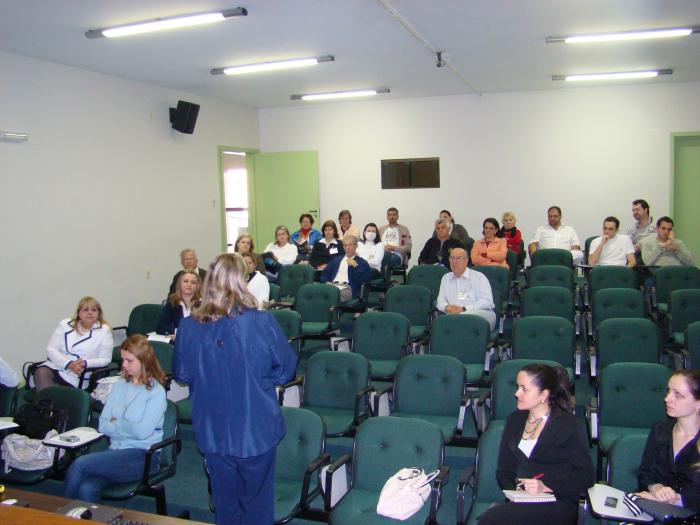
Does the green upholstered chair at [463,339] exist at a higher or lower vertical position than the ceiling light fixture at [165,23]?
lower

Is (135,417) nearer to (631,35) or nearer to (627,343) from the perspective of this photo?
(627,343)

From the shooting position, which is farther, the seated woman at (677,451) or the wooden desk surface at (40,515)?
the seated woman at (677,451)

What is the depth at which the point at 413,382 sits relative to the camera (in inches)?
179

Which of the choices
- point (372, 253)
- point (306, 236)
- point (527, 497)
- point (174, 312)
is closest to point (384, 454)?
point (527, 497)

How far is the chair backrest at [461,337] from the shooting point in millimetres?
5367

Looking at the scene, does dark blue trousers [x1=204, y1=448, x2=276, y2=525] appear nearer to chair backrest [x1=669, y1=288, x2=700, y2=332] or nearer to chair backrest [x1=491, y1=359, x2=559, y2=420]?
chair backrest [x1=491, y1=359, x2=559, y2=420]

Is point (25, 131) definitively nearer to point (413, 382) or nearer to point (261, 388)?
point (413, 382)

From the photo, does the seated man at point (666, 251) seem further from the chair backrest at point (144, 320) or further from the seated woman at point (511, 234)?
the chair backrest at point (144, 320)

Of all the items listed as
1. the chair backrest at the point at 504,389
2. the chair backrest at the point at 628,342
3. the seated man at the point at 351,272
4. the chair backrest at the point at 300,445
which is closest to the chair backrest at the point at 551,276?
the seated man at the point at 351,272

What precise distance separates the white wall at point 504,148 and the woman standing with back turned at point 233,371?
8321 mm

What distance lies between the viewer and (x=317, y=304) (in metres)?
6.93

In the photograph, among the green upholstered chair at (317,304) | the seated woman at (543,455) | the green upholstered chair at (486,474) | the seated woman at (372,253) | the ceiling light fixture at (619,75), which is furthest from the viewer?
the ceiling light fixture at (619,75)

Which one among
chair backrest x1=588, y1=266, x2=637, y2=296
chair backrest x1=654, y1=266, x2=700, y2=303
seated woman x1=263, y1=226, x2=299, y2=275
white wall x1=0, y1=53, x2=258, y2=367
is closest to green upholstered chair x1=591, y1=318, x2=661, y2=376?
chair backrest x1=654, y1=266, x2=700, y2=303

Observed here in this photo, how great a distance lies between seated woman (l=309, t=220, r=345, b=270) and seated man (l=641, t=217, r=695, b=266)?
3.73 metres
